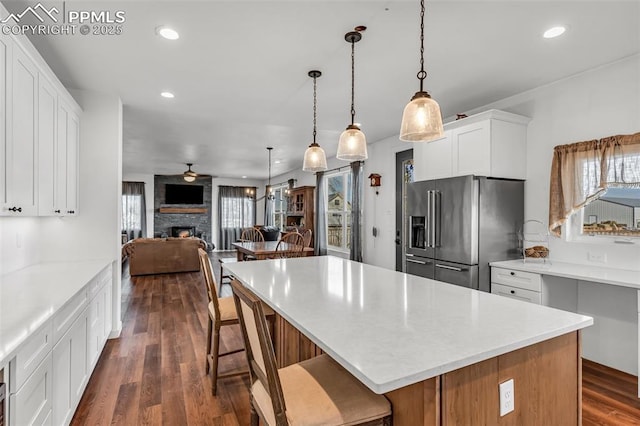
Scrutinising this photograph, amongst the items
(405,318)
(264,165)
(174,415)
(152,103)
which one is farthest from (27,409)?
(264,165)

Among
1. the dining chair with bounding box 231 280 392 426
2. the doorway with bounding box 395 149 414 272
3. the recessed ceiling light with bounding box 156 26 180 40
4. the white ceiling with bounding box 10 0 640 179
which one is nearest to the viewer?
the dining chair with bounding box 231 280 392 426

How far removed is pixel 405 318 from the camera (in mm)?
1442

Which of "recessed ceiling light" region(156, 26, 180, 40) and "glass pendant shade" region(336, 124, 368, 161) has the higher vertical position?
"recessed ceiling light" region(156, 26, 180, 40)

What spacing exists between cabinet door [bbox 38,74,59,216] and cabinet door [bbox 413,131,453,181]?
3.70 meters

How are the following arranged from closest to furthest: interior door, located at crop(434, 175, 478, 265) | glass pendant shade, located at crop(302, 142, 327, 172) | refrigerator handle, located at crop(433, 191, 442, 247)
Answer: glass pendant shade, located at crop(302, 142, 327, 172) → interior door, located at crop(434, 175, 478, 265) → refrigerator handle, located at crop(433, 191, 442, 247)

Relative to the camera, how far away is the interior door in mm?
3307

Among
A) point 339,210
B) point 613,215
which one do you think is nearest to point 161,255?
point 339,210

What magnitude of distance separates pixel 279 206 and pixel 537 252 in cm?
899

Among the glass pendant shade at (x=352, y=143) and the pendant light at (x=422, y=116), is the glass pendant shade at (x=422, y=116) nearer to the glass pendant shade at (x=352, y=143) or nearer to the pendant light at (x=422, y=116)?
the pendant light at (x=422, y=116)

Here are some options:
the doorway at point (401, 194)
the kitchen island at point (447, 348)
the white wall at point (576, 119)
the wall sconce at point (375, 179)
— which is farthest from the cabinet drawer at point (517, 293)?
the wall sconce at point (375, 179)

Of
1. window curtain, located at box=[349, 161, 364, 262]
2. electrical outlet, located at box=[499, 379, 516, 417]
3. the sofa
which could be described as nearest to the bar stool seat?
electrical outlet, located at box=[499, 379, 516, 417]

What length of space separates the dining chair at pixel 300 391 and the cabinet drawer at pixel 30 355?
0.85 m

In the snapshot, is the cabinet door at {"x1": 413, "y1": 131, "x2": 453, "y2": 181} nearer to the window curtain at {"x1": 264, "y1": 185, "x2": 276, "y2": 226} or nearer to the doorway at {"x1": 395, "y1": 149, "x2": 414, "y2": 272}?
the doorway at {"x1": 395, "y1": 149, "x2": 414, "y2": 272}

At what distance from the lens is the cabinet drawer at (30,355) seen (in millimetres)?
1277
